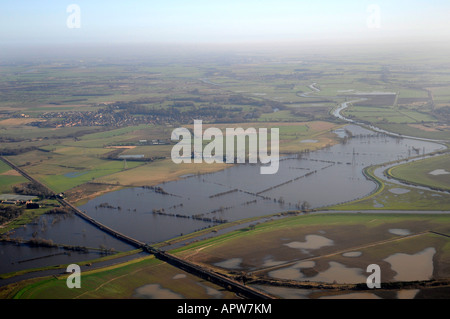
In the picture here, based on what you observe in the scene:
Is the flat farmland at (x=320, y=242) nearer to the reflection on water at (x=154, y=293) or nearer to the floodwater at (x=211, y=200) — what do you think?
the floodwater at (x=211, y=200)

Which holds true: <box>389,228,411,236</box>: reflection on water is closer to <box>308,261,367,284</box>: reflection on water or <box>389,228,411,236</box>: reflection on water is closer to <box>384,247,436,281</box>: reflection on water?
<box>384,247,436,281</box>: reflection on water

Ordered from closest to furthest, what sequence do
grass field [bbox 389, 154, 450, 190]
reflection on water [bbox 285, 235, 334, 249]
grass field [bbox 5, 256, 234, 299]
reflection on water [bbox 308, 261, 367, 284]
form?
1. grass field [bbox 5, 256, 234, 299]
2. reflection on water [bbox 308, 261, 367, 284]
3. reflection on water [bbox 285, 235, 334, 249]
4. grass field [bbox 389, 154, 450, 190]

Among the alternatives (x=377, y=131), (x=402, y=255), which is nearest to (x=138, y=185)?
(x=402, y=255)

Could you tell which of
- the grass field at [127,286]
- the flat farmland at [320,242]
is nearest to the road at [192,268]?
the grass field at [127,286]

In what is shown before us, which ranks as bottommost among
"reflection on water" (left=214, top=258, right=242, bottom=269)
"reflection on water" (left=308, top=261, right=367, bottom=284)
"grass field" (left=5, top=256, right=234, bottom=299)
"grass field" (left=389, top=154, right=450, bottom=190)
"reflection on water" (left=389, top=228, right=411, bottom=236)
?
"grass field" (left=5, top=256, right=234, bottom=299)

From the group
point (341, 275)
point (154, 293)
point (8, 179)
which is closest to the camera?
point (154, 293)

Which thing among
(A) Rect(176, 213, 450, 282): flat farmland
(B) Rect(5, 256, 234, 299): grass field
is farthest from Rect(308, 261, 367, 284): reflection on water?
(B) Rect(5, 256, 234, 299): grass field

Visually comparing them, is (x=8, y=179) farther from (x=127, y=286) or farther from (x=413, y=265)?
(x=413, y=265)

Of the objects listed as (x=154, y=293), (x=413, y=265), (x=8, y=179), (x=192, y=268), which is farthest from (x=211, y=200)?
(x=8, y=179)
